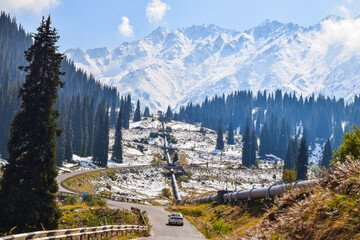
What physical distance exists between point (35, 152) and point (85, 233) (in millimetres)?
10821

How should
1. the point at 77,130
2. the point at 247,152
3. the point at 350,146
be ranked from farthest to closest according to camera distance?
1. the point at 247,152
2. the point at 77,130
3. the point at 350,146

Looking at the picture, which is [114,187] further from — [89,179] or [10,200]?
[10,200]

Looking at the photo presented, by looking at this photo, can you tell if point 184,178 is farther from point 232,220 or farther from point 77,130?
point 232,220

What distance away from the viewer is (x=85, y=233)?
87.5 feet

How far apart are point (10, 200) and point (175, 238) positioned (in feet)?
38.2

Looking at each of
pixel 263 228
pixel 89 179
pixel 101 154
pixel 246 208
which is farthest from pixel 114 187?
pixel 263 228

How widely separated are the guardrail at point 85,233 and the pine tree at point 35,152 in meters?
4.90

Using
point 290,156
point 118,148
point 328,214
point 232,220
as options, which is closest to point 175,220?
point 232,220

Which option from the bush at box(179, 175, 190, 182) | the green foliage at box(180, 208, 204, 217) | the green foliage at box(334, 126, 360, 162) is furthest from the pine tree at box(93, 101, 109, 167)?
the green foliage at box(334, 126, 360, 162)

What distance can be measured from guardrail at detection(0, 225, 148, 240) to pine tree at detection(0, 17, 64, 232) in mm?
4904

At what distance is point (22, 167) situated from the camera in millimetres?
35031

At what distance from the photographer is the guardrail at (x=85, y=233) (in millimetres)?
19766

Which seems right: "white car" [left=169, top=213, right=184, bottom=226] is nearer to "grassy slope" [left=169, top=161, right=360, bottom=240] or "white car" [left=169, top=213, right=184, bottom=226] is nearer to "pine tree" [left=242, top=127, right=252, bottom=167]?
"grassy slope" [left=169, top=161, right=360, bottom=240]

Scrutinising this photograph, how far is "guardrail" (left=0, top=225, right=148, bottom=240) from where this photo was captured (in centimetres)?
1977
